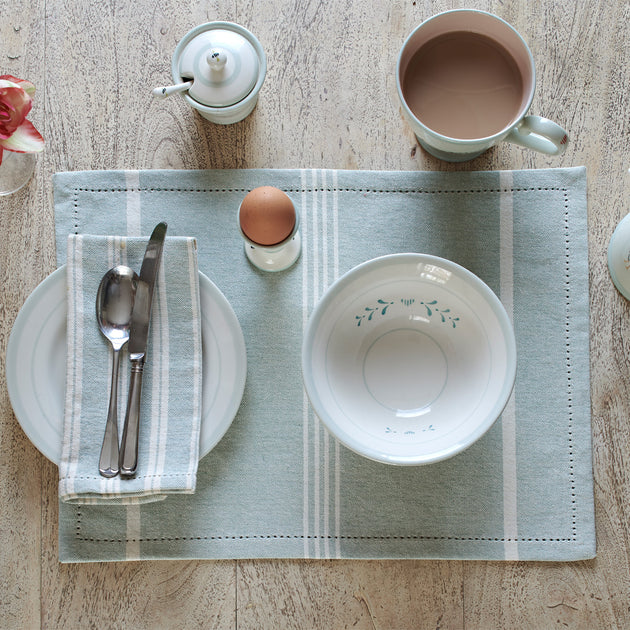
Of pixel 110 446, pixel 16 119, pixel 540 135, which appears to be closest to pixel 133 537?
A: pixel 110 446

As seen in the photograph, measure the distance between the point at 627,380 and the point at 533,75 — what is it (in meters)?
0.35

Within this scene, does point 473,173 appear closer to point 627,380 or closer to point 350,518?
point 627,380

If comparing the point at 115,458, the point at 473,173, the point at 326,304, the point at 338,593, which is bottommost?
the point at 338,593

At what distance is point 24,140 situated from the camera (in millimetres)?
614

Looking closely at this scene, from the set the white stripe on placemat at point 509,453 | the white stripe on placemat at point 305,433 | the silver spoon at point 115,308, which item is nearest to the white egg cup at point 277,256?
the white stripe on placemat at point 305,433

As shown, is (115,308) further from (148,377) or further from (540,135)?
(540,135)

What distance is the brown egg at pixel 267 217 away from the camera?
0.59m

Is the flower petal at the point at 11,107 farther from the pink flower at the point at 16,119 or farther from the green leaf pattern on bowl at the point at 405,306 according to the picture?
the green leaf pattern on bowl at the point at 405,306

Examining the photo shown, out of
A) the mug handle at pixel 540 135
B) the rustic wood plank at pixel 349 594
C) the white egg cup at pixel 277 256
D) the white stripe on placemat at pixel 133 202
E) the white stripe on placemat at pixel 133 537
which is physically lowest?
the rustic wood plank at pixel 349 594

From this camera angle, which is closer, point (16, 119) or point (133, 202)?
point (16, 119)

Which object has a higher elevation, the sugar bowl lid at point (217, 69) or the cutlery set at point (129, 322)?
the sugar bowl lid at point (217, 69)

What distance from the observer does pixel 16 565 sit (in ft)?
2.28

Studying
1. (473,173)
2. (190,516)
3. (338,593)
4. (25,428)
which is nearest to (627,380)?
(473,173)

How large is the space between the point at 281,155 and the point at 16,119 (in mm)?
276
